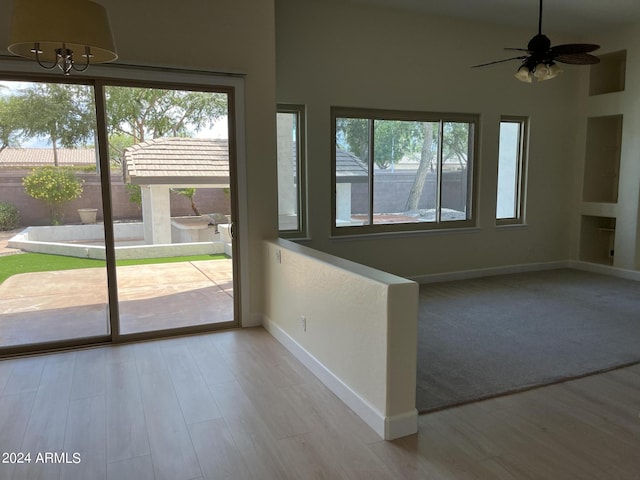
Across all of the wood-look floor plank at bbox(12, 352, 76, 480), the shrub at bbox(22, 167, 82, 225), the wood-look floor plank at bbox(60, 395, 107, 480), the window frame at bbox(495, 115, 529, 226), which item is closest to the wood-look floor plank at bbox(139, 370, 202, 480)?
the wood-look floor plank at bbox(60, 395, 107, 480)

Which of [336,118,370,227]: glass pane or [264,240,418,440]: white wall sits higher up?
[336,118,370,227]: glass pane

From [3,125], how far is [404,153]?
4.26m

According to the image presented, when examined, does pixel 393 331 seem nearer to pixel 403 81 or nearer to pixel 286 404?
pixel 286 404

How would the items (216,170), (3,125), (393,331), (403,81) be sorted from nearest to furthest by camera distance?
(393,331)
(3,125)
(216,170)
(403,81)

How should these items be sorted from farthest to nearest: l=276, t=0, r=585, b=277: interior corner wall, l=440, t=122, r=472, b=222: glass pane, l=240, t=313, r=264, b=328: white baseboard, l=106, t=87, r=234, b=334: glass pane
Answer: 1. l=440, t=122, r=472, b=222: glass pane
2. l=276, t=0, r=585, b=277: interior corner wall
3. l=240, t=313, r=264, b=328: white baseboard
4. l=106, t=87, r=234, b=334: glass pane

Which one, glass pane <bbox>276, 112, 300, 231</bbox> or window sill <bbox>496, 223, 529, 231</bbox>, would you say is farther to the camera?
window sill <bbox>496, 223, 529, 231</bbox>

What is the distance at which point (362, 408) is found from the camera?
2.79m

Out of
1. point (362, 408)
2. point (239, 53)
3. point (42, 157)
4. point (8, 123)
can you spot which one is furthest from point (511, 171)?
point (8, 123)

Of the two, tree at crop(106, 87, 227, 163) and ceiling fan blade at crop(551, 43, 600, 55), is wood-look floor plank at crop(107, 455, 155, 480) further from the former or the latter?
ceiling fan blade at crop(551, 43, 600, 55)

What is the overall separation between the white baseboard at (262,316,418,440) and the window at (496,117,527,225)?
433cm

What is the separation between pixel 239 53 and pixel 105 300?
2440 mm

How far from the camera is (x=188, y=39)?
401 centimetres

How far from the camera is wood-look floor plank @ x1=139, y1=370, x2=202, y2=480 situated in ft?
7.65

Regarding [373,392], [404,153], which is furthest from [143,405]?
[404,153]
